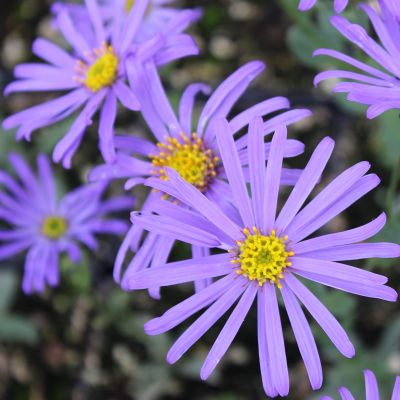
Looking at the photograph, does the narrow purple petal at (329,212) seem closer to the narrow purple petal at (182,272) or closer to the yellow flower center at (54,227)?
the narrow purple petal at (182,272)

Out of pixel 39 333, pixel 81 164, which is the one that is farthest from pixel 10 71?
pixel 39 333

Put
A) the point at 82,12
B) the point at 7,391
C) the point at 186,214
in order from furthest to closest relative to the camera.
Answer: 1. the point at 7,391
2. the point at 82,12
3. the point at 186,214

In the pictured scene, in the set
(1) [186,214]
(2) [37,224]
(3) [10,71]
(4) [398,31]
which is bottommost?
(1) [186,214]

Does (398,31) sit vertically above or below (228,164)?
above

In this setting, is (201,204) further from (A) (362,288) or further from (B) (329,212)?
(A) (362,288)

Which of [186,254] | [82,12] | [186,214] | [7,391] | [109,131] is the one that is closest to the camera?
[186,214]

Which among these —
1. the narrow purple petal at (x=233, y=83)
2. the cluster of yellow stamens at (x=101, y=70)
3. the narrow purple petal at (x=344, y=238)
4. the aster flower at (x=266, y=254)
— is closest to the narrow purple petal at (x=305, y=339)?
the aster flower at (x=266, y=254)

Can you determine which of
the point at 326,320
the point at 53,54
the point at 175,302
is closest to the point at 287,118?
the point at 326,320

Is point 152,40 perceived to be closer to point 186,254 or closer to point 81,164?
point 186,254

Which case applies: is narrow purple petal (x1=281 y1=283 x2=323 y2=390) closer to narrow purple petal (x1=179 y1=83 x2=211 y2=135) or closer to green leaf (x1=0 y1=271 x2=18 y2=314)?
narrow purple petal (x1=179 y1=83 x2=211 y2=135)
